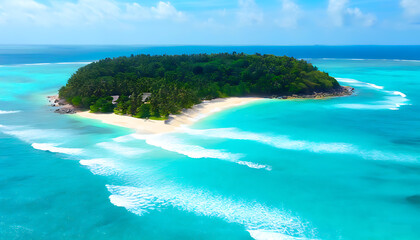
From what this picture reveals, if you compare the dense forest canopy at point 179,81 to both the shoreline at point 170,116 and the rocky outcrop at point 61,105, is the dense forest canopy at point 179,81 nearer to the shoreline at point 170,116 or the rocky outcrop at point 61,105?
the rocky outcrop at point 61,105

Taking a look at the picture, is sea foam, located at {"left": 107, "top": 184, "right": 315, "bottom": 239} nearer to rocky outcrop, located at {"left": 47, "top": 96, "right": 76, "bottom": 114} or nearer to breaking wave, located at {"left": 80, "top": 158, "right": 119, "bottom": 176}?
breaking wave, located at {"left": 80, "top": 158, "right": 119, "bottom": 176}

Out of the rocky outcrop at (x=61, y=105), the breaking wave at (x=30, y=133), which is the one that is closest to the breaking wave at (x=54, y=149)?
the breaking wave at (x=30, y=133)

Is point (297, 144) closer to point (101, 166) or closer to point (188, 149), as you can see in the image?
point (188, 149)

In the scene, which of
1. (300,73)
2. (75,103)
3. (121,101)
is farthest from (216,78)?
(75,103)

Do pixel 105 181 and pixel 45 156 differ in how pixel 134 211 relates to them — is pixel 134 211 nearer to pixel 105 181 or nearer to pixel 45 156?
pixel 105 181

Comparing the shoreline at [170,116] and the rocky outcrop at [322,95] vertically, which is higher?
the rocky outcrop at [322,95]

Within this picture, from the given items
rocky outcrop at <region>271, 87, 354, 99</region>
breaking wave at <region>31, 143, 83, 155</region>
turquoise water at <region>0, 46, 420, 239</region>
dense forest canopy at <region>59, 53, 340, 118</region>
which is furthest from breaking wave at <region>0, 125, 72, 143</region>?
rocky outcrop at <region>271, 87, 354, 99</region>

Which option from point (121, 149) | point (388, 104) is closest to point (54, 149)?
point (121, 149)
